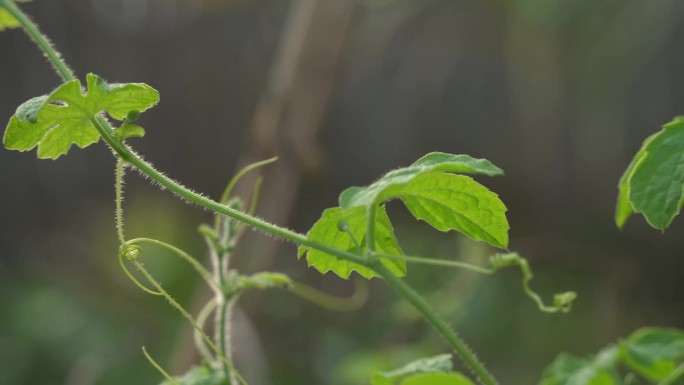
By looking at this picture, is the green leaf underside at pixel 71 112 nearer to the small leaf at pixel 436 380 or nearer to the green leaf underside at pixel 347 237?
the green leaf underside at pixel 347 237

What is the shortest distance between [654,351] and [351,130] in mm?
3269

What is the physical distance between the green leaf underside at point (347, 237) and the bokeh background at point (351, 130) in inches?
96.1

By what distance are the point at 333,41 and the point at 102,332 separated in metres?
1.67

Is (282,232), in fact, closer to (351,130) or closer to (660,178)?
(660,178)

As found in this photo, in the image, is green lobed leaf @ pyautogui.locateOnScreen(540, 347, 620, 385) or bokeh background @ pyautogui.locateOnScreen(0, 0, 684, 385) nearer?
green lobed leaf @ pyautogui.locateOnScreen(540, 347, 620, 385)

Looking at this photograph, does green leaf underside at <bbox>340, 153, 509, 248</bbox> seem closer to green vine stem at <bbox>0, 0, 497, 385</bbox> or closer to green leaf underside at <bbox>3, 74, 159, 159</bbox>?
green vine stem at <bbox>0, 0, 497, 385</bbox>

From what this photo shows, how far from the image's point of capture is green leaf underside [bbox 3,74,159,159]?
0.54 metres

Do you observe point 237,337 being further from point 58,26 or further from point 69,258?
point 58,26

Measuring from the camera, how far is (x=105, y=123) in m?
0.57

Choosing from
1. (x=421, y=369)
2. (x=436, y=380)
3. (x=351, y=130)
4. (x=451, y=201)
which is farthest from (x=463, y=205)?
(x=351, y=130)

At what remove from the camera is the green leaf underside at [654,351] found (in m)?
0.79

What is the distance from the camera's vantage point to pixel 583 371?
2.49 feet

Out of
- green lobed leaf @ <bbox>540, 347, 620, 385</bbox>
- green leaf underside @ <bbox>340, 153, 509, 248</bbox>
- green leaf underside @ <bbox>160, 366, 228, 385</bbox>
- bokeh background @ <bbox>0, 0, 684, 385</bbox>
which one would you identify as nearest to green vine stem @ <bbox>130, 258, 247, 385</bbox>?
green leaf underside @ <bbox>160, 366, 228, 385</bbox>

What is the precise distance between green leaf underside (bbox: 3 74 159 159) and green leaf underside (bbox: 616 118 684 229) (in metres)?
0.34
